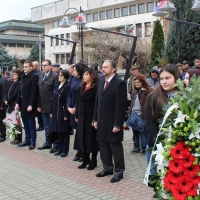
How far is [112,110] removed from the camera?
5.83 meters

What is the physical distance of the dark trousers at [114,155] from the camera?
19.3 feet

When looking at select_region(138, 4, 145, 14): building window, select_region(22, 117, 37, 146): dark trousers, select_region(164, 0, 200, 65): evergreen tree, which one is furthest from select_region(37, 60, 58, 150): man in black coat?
select_region(138, 4, 145, 14): building window

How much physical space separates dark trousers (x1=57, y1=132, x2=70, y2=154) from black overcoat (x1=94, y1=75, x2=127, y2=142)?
1873 millimetres

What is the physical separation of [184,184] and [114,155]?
2.86m

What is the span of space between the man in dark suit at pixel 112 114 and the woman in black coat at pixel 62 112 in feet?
5.61

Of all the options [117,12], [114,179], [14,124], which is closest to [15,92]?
[14,124]

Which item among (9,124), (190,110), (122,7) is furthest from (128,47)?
(190,110)

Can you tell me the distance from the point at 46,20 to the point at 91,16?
11205 mm

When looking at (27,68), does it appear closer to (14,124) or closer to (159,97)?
(14,124)

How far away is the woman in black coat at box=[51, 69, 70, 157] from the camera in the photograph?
7.55m

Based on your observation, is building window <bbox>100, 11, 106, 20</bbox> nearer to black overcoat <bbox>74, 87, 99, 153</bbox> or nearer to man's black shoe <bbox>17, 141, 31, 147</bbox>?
man's black shoe <bbox>17, 141, 31, 147</bbox>

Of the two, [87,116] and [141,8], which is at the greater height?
[141,8]

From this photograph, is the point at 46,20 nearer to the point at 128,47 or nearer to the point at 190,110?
the point at 128,47

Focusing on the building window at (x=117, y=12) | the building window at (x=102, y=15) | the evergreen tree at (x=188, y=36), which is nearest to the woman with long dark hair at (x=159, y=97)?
the evergreen tree at (x=188, y=36)
